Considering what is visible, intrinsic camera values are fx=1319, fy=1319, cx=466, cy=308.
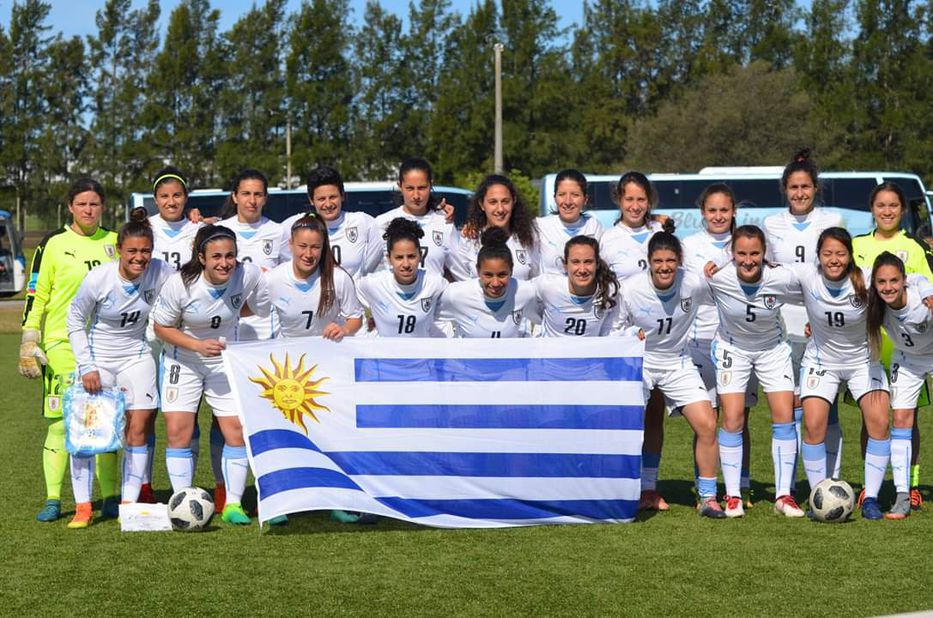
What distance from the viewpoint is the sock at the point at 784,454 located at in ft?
25.6

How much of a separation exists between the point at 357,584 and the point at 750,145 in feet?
142

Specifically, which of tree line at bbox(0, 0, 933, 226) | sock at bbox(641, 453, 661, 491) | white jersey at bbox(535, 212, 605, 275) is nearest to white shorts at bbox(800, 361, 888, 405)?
sock at bbox(641, 453, 661, 491)

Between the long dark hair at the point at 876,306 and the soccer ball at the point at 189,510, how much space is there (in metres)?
3.89

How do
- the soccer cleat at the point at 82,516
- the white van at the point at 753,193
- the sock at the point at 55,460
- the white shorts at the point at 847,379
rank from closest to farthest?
the soccer cleat at the point at 82,516
the white shorts at the point at 847,379
the sock at the point at 55,460
the white van at the point at 753,193

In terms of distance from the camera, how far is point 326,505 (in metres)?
7.21

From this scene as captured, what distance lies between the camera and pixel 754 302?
7.65 metres

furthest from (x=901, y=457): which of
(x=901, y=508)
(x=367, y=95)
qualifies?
(x=367, y=95)

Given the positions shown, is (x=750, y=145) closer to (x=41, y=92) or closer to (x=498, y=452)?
(x=41, y=92)

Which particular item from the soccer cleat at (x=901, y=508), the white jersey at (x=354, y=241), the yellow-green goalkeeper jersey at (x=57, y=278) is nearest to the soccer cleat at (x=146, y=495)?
the yellow-green goalkeeper jersey at (x=57, y=278)

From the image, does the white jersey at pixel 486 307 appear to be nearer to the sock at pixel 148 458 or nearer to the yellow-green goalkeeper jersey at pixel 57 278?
the sock at pixel 148 458

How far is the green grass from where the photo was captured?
5.77 metres

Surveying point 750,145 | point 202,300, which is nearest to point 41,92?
point 750,145

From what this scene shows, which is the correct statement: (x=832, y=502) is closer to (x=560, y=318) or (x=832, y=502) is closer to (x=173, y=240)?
(x=560, y=318)

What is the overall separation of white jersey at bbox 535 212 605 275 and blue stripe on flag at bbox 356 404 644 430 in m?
1.20
